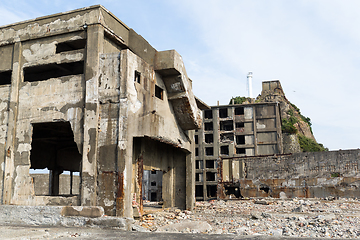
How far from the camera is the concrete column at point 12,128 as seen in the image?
11695 millimetres

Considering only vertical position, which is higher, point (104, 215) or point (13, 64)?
point (13, 64)

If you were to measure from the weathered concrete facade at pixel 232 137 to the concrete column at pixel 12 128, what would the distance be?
Result: 86.1ft

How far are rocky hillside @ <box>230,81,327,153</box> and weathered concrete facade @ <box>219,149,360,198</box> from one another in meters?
24.8

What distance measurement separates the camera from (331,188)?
1961 centimetres

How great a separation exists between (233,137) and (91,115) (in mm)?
28471

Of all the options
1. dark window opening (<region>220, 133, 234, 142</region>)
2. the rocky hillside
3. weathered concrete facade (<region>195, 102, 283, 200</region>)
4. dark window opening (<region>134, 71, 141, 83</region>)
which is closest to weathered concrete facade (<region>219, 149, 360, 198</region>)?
weathered concrete facade (<region>195, 102, 283, 200</region>)

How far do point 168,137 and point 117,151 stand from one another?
327 cm

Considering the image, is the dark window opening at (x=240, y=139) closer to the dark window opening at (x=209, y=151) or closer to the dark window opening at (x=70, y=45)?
the dark window opening at (x=209, y=151)

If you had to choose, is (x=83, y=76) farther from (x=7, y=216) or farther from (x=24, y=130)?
(x=7, y=216)

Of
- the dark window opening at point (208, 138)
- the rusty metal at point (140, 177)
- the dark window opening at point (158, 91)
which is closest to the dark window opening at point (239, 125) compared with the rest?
the dark window opening at point (208, 138)

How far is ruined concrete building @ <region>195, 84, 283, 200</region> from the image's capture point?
36.4 meters

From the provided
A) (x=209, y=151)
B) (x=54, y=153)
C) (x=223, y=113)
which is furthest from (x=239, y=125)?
(x=54, y=153)

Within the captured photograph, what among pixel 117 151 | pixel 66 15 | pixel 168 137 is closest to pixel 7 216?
pixel 117 151

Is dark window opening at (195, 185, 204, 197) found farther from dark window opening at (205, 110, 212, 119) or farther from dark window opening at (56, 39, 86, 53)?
dark window opening at (56, 39, 86, 53)
